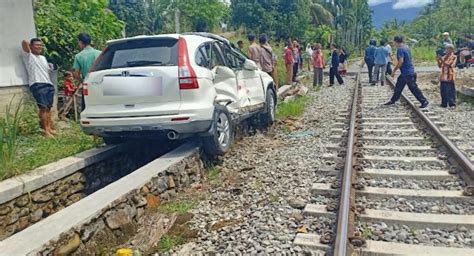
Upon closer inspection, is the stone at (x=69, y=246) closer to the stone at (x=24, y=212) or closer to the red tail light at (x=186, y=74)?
the stone at (x=24, y=212)

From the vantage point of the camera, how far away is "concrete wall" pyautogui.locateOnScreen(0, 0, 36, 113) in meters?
7.23

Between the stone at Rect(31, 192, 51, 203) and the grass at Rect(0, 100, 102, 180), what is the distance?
0.33 metres

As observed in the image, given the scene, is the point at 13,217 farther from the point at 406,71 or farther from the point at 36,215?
the point at 406,71

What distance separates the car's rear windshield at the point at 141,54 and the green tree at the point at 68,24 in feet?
14.3

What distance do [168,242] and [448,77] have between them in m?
8.46

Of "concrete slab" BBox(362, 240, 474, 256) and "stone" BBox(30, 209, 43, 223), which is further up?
"concrete slab" BBox(362, 240, 474, 256)

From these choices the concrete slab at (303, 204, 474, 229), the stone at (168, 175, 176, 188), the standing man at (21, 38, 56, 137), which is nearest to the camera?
the concrete slab at (303, 204, 474, 229)

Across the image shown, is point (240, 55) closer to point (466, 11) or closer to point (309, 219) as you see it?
point (309, 219)

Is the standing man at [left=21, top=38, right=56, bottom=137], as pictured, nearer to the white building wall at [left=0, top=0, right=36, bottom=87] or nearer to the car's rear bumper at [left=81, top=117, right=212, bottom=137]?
the white building wall at [left=0, top=0, right=36, bottom=87]

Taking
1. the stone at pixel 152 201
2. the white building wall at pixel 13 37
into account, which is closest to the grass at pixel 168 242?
the stone at pixel 152 201

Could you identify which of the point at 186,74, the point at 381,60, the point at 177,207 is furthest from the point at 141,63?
the point at 381,60

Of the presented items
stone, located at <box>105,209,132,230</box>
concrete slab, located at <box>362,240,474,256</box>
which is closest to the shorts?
stone, located at <box>105,209,132,230</box>

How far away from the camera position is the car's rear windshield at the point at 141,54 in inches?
215

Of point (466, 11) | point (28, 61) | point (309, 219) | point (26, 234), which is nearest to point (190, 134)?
point (309, 219)
